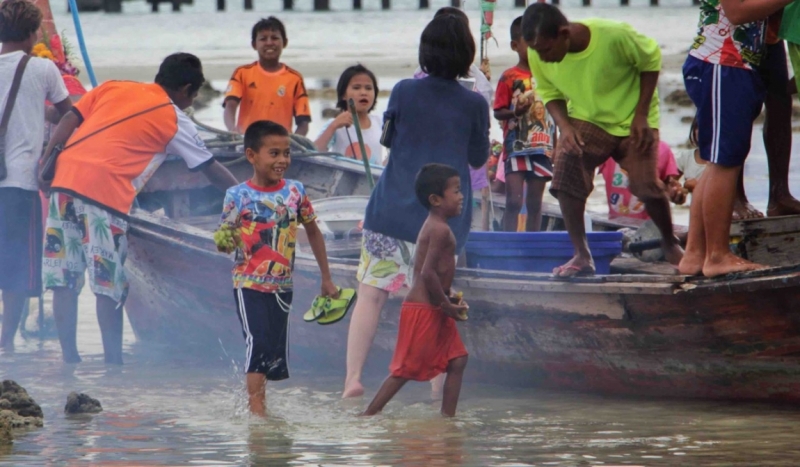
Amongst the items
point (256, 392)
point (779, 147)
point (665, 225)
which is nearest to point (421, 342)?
point (256, 392)

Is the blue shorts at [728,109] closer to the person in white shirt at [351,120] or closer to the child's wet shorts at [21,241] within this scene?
the person in white shirt at [351,120]

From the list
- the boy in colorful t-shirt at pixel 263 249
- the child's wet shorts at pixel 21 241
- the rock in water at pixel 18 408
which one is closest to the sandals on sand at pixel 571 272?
the boy in colorful t-shirt at pixel 263 249

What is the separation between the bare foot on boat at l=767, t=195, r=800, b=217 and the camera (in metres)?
5.68

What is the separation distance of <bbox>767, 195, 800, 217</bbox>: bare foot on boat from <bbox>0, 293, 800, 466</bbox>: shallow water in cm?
95

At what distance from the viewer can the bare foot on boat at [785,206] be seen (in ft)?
18.6

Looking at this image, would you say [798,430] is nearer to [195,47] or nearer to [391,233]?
[391,233]

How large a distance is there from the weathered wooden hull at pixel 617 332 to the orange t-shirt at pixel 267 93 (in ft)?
6.10

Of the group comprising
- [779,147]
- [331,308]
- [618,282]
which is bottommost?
[331,308]

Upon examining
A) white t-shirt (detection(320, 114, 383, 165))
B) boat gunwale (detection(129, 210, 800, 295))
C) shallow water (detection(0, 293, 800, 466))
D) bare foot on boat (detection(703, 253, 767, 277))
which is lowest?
shallow water (detection(0, 293, 800, 466))

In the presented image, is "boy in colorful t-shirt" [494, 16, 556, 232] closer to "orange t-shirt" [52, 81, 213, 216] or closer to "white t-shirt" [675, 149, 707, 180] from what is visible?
"white t-shirt" [675, 149, 707, 180]

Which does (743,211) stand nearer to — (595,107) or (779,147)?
(779,147)

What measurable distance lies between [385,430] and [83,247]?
7.28ft

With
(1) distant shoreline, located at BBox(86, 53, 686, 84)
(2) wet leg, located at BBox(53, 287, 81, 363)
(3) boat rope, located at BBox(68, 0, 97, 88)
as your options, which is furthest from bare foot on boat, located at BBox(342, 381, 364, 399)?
(1) distant shoreline, located at BBox(86, 53, 686, 84)

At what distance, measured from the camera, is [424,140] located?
5297 mm
